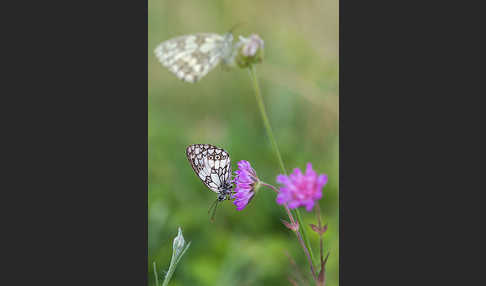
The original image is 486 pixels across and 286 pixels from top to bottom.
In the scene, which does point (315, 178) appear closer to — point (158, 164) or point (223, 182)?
point (223, 182)

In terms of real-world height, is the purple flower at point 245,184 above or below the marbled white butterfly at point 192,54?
below

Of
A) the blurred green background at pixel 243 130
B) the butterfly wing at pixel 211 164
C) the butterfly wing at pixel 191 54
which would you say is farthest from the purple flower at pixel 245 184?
the blurred green background at pixel 243 130

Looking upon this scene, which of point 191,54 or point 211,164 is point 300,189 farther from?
point 191,54

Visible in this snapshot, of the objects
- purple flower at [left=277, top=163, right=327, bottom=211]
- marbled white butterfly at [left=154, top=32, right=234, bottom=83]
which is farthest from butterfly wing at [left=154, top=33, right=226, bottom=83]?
purple flower at [left=277, top=163, right=327, bottom=211]

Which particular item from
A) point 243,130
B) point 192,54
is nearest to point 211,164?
point 192,54

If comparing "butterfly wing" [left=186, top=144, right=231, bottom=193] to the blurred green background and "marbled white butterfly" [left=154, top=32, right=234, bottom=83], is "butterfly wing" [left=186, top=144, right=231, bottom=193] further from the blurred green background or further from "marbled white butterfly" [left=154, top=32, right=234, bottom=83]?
the blurred green background

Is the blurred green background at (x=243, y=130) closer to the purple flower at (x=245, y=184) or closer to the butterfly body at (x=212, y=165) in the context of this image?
the butterfly body at (x=212, y=165)
